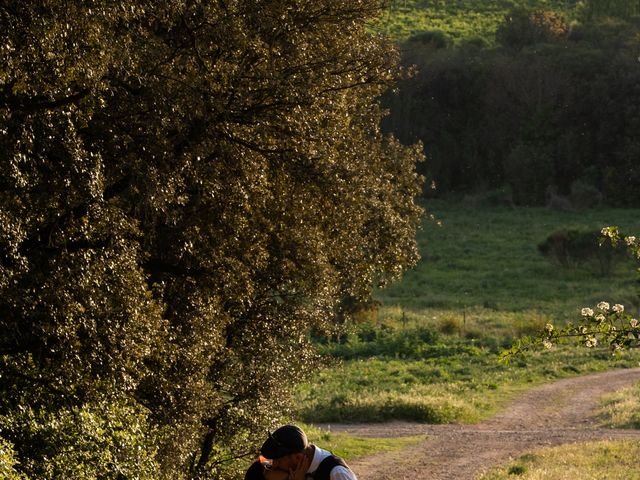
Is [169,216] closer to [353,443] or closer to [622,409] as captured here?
[353,443]

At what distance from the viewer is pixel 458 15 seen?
124 metres

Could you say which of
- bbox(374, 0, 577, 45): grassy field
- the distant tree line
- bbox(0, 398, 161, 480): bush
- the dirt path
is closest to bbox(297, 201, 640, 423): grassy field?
the dirt path

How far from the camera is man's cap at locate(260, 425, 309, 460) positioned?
280 inches

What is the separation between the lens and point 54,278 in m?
11.4

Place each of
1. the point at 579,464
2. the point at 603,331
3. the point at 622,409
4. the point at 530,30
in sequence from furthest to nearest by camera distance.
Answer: the point at 530,30
the point at 622,409
the point at 579,464
the point at 603,331

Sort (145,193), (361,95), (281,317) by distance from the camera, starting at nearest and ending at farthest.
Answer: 1. (145,193)
2. (281,317)
3. (361,95)

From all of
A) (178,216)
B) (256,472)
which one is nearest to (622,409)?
(178,216)

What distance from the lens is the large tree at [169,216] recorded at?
11293 millimetres

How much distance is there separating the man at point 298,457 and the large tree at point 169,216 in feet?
11.5

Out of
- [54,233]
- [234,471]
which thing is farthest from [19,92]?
[234,471]

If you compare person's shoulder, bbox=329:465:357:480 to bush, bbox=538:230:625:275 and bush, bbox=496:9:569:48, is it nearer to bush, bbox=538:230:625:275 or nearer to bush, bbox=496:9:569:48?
bush, bbox=538:230:625:275

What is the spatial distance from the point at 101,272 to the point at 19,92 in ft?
6.26

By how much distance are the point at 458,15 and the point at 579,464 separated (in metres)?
107

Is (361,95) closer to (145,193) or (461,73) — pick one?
(145,193)
